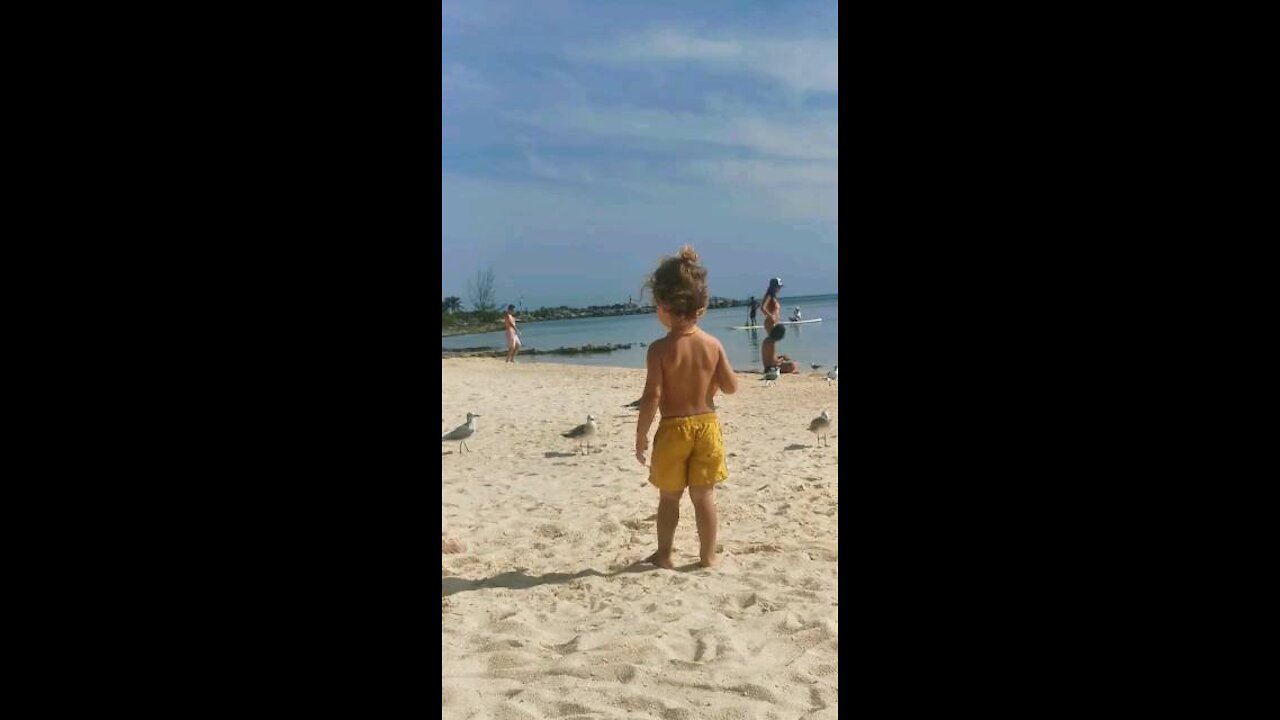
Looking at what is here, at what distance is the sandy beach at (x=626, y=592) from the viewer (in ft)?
9.56

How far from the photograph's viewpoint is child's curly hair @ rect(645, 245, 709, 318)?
14.6 ft

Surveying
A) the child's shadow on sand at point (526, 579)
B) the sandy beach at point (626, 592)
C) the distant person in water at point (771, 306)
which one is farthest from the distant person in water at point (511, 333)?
the child's shadow on sand at point (526, 579)

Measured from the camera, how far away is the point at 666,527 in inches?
182

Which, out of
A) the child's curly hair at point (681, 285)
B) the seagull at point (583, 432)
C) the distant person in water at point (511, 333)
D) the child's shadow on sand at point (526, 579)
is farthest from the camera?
the distant person in water at point (511, 333)

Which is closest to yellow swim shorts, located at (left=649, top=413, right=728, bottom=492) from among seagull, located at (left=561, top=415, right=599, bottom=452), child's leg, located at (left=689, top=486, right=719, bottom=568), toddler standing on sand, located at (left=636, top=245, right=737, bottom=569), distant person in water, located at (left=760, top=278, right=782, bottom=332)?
toddler standing on sand, located at (left=636, top=245, right=737, bottom=569)

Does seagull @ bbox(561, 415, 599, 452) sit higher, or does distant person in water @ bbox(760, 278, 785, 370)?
distant person in water @ bbox(760, 278, 785, 370)

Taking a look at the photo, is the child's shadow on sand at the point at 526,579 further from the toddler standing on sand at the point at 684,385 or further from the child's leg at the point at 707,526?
the toddler standing on sand at the point at 684,385

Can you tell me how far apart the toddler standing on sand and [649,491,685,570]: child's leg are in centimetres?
6

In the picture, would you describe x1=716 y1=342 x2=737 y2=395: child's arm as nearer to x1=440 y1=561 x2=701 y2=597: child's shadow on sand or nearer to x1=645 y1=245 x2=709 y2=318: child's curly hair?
x1=645 y1=245 x2=709 y2=318: child's curly hair

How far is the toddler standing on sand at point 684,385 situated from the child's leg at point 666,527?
6cm

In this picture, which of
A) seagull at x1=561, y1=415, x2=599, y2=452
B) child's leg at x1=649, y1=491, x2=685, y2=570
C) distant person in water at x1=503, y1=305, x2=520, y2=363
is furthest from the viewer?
distant person in water at x1=503, y1=305, x2=520, y2=363

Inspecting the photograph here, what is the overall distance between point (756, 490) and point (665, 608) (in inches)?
108

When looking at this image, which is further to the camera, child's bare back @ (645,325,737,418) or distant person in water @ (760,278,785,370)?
distant person in water @ (760,278,785,370)
